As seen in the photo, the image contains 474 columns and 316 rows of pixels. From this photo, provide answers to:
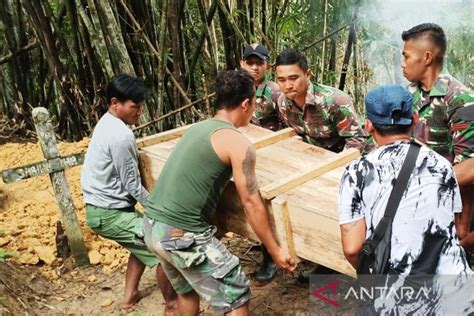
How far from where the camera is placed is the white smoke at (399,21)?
6699 millimetres

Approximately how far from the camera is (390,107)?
179 centimetres

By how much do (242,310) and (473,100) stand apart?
153 centimetres

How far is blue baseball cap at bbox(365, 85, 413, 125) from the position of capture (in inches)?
70.3

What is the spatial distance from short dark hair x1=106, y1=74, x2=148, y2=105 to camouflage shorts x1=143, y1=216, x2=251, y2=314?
90cm

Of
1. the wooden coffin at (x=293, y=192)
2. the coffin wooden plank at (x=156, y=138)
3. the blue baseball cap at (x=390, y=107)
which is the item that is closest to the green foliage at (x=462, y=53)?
the wooden coffin at (x=293, y=192)

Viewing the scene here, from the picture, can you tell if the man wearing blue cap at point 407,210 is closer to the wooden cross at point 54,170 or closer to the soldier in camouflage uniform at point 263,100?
the soldier in camouflage uniform at point 263,100

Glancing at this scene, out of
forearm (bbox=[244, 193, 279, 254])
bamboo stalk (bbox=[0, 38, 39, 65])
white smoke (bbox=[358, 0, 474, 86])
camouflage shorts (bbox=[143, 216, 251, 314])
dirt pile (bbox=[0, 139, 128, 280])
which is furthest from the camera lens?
white smoke (bbox=[358, 0, 474, 86])

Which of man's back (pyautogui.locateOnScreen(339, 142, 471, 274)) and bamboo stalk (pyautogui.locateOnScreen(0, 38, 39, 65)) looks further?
bamboo stalk (pyautogui.locateOnScreen(0, 38, 39, 65))

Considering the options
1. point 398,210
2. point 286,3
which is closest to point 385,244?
point 398,210

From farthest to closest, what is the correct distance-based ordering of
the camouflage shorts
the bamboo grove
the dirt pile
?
the bamboo grove
the dirt pile
the camouflage shorts

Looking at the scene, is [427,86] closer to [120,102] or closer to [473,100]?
[473,100]

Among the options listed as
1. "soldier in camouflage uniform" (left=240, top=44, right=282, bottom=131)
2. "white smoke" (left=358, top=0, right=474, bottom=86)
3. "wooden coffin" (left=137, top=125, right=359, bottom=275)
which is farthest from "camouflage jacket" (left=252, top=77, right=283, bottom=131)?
"white smoke" (left=358, top=0, right=474, bottom=86)

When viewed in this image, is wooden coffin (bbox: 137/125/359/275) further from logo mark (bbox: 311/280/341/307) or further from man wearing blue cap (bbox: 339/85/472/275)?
logo mark (bbox: 311/280/341/307)

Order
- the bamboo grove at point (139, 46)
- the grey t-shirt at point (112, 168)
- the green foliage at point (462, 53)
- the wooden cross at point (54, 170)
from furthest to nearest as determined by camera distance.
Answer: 1. the green foliage at point (462, 53)
2. the bamboo grove at point (139, 46)
3. the wooden cross at point (54, 170)
4. the grey t-shirt at point (112, 168)
